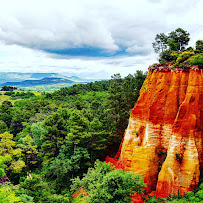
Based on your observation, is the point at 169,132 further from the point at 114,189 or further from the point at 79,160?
the point at 79,160

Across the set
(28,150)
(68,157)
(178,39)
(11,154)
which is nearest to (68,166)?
(68,157)

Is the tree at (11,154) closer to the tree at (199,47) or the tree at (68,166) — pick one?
the tree at (68,166)

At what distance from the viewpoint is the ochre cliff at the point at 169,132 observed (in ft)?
56.7

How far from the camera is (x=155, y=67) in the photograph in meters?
22.7

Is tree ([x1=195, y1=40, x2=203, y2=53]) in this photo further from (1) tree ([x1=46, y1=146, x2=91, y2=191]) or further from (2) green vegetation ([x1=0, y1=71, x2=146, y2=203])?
(1) tree ([x1=46, y1=146, x2=91, y2=191])

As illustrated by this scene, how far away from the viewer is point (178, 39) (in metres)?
42.1

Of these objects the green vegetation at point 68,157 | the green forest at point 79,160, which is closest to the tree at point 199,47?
the green forest at point 79,160

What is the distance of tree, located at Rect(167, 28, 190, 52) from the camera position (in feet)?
132

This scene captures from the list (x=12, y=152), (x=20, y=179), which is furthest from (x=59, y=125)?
(x=20, y=179)

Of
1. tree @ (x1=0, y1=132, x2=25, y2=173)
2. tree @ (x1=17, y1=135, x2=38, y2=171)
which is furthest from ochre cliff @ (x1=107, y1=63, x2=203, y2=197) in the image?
tree @ (x1=17, y1=135, x2=38, y2=171)

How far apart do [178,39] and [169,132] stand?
31154mm

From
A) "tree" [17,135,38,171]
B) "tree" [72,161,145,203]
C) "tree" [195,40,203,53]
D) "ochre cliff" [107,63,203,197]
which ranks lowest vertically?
"tree" [17,135,38,171]

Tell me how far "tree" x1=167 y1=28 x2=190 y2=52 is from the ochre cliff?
21.5 metres

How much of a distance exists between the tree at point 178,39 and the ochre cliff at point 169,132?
848 inches
